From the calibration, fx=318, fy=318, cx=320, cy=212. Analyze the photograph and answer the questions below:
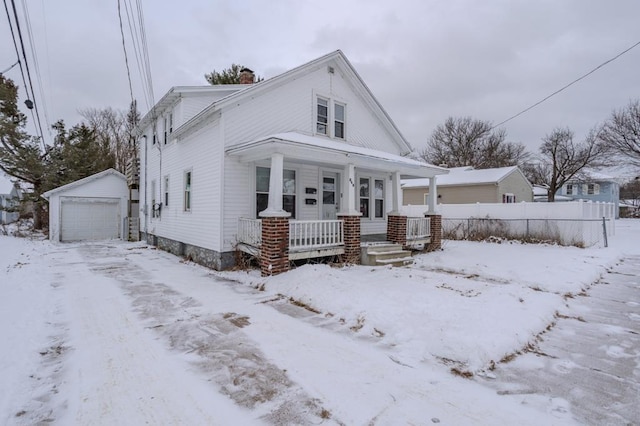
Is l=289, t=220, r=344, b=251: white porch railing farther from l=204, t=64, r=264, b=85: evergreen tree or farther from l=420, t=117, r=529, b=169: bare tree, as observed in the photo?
l=420, t=117, r=529, b=169: bare tree

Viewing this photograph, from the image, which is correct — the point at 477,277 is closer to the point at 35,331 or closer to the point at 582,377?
the point at 582,377

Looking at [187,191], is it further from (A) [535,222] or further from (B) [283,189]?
(A) [535,222]

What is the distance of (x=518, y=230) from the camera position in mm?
15555

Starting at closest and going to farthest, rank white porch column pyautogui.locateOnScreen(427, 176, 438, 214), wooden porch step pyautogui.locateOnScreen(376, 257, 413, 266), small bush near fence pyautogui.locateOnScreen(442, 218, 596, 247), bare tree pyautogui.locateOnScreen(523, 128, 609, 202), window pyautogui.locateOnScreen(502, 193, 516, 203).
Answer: wooden porch step pyautogui.locateOnScreen(376, 257, 413, 266), white porch column pyautogui.locateOnScreen(427, 176, 438, 214), small bush near fence pyautogui.locateOnScreen(442, 218, 596, 247), window pyautogui.locateOnScreen(502, 193, 516, 203), bare tree pyautogui.locateOnScreen(523, 128, 609, 202)

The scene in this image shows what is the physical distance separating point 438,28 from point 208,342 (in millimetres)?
17534

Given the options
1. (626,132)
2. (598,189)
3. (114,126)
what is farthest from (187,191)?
(598,189)

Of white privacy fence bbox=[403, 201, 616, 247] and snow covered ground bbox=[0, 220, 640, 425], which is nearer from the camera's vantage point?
snow covered ground bbox=[0, 220, 640, 425]

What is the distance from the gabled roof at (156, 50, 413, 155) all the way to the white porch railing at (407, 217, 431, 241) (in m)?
4.18

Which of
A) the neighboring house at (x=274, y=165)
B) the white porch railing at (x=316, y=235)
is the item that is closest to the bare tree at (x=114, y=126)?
the neighboring house at (x=274, y=165)

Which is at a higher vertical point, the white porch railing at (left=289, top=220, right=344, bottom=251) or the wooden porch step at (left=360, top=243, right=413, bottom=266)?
the white porch railing at (left=289, top=220, right=344, bottom=251)

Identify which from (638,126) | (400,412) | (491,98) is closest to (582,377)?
(400,412)

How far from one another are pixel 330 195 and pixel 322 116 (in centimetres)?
289

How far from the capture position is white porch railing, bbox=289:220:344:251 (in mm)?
8312

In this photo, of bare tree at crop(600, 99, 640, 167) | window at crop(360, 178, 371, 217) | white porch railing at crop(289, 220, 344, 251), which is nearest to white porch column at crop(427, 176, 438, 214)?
window at crop(360, 178, 371, 217)
